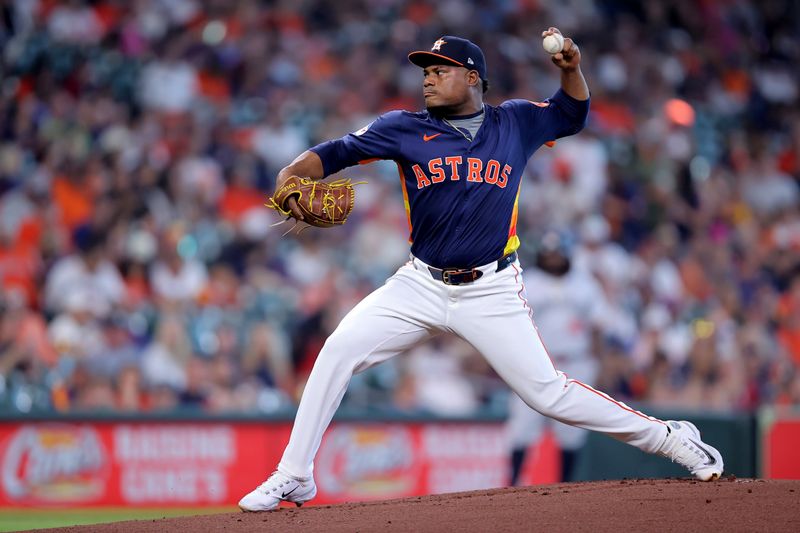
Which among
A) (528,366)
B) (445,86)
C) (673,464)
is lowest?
(673,464)

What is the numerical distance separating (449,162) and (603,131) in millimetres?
9286

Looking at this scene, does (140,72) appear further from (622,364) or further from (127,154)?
(622,364)

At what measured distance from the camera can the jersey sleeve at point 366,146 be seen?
546cm

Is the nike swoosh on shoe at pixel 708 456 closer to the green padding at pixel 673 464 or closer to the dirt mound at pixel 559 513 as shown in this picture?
the dirt mound at pixel 559 513

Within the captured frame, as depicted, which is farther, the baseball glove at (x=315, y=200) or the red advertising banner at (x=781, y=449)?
the red advertising banner at (x=781, y=449)

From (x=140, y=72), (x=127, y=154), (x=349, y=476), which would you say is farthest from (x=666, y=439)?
(x=140, y=72)

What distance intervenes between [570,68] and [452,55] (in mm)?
551

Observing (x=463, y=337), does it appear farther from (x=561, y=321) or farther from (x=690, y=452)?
(x=561, y=321)

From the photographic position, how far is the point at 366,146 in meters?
5.48

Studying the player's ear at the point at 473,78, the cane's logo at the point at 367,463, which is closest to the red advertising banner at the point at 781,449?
the cane's logo at the point at 367,463

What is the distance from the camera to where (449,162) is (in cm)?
539

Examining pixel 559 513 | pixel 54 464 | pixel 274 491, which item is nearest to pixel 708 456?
pixel 559 513

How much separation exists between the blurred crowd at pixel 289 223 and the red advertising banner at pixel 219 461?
1.08 feet

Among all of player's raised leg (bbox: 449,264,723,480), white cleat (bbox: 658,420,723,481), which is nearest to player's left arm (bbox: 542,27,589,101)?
player's raised leg (bbox: 449,264,723,480)
